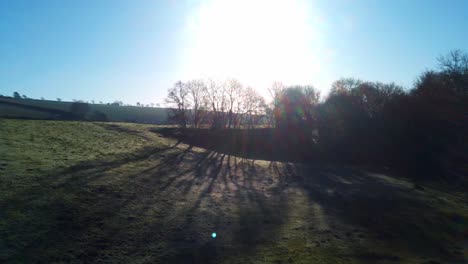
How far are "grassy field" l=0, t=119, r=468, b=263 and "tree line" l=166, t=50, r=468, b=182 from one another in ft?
80.2

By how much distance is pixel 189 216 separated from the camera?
48.0ft

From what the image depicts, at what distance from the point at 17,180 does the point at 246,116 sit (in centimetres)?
6294

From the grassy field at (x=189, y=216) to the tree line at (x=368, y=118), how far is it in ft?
80.2

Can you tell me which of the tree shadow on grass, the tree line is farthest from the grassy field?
the tree line

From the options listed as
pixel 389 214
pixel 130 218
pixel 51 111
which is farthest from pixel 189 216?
pixel 51 111

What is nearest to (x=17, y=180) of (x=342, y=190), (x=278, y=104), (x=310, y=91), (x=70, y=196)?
(x=70, y=196)

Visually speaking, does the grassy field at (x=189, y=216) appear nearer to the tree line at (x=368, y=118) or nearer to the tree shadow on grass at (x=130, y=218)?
the tree shadow on grass at (x=130, y=218)

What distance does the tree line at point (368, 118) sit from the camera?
141 feet

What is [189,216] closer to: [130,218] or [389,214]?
[130,218]

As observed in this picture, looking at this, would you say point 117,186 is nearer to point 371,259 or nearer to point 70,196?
point 70,196

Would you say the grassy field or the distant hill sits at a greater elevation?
the distant hill

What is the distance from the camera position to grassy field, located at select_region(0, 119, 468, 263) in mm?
10508

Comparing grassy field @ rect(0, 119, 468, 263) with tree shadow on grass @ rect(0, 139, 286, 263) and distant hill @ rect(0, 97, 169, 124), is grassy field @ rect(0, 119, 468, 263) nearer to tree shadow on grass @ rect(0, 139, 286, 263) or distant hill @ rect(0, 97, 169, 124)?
tree shadow on grass @ rect(0, 139, 286, 263)

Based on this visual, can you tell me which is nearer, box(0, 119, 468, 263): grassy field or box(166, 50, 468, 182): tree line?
box(0, 119, 468, 263): grassy field
